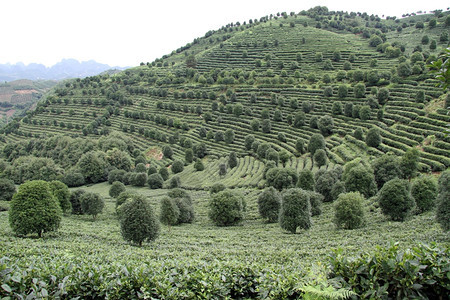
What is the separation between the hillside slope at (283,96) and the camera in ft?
214

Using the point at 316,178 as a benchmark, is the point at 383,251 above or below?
above

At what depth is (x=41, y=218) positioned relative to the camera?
100 ft

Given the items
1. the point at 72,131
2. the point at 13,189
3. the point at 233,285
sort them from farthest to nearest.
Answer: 1. the point at 72,131
2. the point at 13,189
3. the point at 233,285

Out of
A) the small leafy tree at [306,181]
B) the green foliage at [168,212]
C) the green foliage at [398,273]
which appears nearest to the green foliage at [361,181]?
the small leafy tree at [306,181]

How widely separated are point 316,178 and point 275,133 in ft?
111

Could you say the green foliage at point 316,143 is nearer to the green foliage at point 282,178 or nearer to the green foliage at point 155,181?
the green foliage at point 282,178

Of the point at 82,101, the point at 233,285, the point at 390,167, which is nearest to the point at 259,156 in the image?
the point at 390,167

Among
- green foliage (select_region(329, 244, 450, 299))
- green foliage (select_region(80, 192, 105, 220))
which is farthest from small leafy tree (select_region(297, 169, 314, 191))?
green foliage (select_region(329, 244, 450, 299))

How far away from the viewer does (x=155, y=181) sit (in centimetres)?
7100

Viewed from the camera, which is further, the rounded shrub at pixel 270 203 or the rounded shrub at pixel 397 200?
the rounded shrub at pixel 270 203

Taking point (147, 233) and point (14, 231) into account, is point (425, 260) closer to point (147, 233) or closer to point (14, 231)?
point (147, 233)

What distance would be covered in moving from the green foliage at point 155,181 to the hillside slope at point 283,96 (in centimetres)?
709

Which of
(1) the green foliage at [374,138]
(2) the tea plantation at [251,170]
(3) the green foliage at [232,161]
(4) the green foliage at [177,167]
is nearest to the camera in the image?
(2) the tea plantation at [251,170]

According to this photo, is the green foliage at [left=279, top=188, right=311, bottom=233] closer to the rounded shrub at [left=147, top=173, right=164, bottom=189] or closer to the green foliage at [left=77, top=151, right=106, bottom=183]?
the rounded shrub at [left=147, top=173, right=164, bottom=189]
